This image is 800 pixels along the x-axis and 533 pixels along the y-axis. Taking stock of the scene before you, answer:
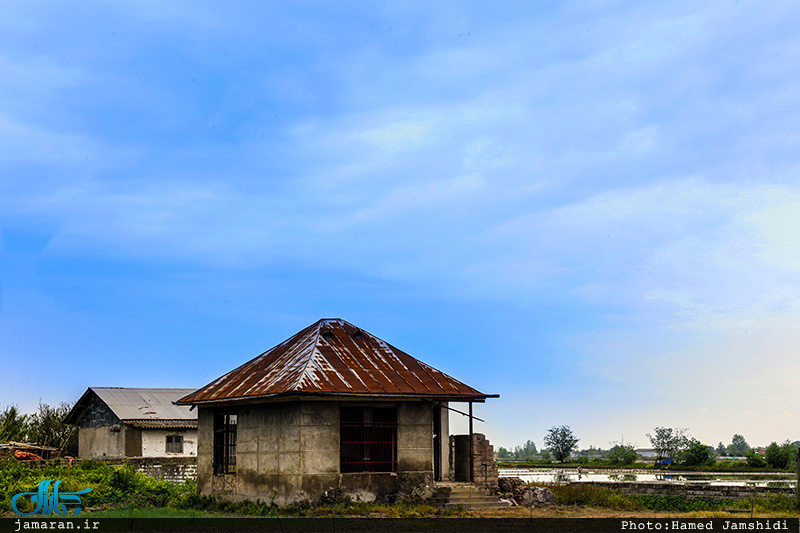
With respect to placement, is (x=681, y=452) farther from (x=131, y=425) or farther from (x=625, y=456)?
(x=131, y=425)

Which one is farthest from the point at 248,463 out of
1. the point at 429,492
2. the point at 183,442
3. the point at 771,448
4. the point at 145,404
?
the point at 771,448

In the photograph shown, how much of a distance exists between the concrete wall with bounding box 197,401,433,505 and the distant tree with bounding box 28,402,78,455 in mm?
25186

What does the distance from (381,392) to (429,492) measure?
2.99 m

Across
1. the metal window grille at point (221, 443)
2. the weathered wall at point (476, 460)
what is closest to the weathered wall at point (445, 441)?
the weathered wall at point (476, 460)

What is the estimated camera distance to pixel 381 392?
21969mm

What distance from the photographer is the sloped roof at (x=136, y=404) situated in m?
40.7

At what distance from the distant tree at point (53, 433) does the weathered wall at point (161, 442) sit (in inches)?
283

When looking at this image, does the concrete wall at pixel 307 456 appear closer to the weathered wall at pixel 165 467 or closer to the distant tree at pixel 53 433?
the weathered wall at pixel 165 467

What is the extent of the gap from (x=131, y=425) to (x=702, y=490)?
25.4 m

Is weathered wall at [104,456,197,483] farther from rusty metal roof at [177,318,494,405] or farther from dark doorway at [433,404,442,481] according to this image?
dark doorway at [433,404,442,481]

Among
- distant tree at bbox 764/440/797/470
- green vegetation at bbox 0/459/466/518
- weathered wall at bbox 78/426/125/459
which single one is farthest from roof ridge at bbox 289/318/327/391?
distant tree at bbox 764/440/797/470

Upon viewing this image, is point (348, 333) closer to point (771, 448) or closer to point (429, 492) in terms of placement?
point (429, 492)

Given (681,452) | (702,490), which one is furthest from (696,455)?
(702,490)

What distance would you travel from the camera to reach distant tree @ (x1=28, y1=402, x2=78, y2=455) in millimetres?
45625
